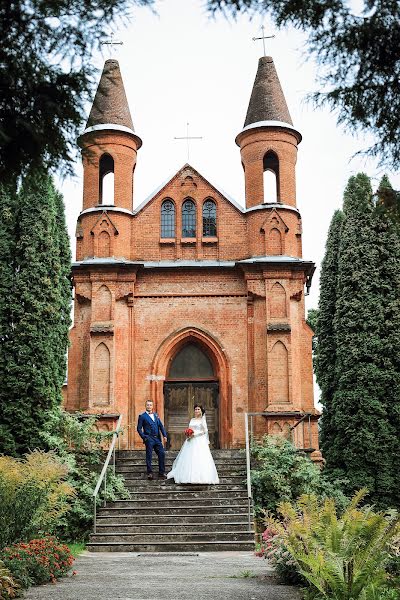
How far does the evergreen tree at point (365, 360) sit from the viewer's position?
19.5m

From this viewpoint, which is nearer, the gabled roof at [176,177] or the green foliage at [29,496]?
the green foliage at [29,496]

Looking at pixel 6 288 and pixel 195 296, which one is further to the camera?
pixel 195 296

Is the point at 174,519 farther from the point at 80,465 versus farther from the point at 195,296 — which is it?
the point at 195,296

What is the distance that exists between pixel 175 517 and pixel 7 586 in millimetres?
7753

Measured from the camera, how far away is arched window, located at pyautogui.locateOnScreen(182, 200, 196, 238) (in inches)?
925

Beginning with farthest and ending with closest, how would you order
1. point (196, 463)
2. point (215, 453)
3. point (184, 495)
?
point (215, 453) < point (196, 463) < point (184, 495)

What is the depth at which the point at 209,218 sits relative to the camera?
2359cm

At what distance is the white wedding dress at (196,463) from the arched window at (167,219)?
24.9 feet

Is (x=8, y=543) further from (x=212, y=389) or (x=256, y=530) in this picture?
(x=212, y=389)

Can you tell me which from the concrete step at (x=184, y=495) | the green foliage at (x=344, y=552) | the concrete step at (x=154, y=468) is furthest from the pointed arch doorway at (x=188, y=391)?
the green foliage at (x=344, y=552)

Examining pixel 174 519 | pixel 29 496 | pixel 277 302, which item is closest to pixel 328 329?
pixel 277 302

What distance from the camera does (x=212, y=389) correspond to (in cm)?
2256

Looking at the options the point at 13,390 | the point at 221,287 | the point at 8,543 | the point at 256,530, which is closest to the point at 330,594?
the point at 8,543

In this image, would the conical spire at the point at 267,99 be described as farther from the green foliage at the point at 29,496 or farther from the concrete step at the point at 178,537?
the green foliage at the point at 29,496
